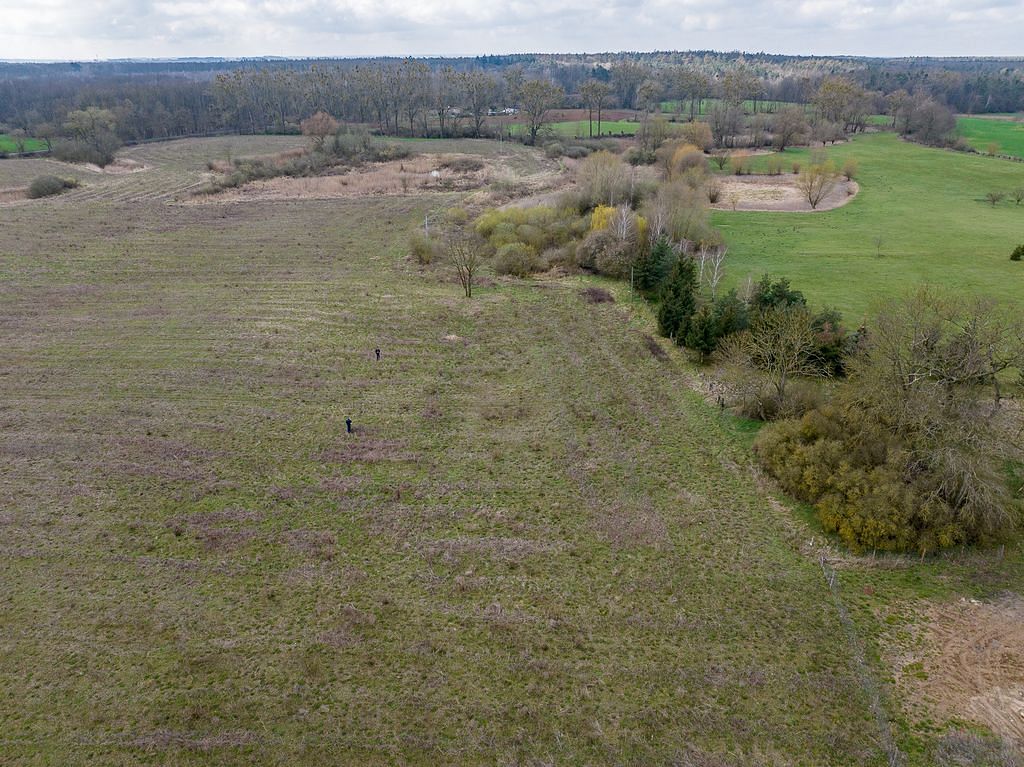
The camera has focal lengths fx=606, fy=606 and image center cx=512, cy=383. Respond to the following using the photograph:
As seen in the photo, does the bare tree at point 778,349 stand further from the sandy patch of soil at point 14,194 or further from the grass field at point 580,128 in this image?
the grass field at point 580,128

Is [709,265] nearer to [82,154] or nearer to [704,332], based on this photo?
[704,332]

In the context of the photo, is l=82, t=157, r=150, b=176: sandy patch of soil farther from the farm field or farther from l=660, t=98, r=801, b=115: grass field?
l=660, t=98, r=801, b=115: grass field

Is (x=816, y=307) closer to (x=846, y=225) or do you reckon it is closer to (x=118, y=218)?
(x=846, y=225)

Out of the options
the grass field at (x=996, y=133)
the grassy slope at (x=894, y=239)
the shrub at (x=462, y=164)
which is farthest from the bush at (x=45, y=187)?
the grass field at (x=996, y=133)

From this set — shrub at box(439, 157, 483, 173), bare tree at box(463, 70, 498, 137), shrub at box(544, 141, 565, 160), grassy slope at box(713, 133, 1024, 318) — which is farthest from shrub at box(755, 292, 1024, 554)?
bare tree at box(463, 70, 498, 137)

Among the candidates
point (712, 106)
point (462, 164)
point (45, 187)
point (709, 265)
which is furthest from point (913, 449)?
point (712, 106)

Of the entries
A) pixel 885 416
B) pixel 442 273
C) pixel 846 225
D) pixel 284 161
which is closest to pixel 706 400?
pixel 885 416
